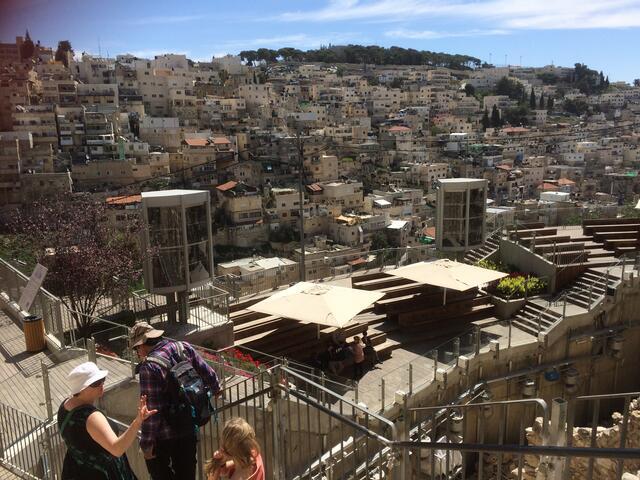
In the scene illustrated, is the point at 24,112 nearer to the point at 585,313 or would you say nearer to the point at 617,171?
the point at 585,313

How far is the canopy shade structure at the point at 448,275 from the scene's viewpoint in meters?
11.7

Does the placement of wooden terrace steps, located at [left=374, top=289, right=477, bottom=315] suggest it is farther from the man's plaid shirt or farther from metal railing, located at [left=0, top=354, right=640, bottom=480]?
the man's plaid shirt

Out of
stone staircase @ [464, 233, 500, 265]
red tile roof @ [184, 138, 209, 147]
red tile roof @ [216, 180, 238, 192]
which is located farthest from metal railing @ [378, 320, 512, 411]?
red tile roof @ [184, 138, 209, 147]

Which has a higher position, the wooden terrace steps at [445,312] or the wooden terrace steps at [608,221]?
the wooden terrace steps at [608,221]

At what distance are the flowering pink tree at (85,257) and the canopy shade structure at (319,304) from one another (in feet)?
8.94

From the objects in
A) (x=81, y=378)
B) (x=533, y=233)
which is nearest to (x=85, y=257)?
(x=81, y=378)

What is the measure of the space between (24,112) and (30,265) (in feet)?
220

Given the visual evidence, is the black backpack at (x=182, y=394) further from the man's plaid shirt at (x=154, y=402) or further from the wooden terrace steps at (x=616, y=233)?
the wooden terrace steps at (x=616, y=233)

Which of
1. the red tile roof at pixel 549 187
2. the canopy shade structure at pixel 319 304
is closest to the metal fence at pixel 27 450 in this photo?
the canopy shade structure at pixel 319 304

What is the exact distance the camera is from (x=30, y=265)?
12977mm

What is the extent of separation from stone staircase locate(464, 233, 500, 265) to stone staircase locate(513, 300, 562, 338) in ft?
9.37

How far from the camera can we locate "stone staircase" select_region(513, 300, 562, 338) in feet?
41.6

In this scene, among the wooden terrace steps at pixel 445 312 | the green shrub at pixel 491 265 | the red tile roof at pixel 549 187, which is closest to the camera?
the wooden terrace steps at pixel 445 312

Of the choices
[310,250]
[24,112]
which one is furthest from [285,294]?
[24,112]
